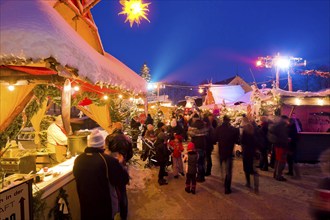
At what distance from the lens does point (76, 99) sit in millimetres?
7172

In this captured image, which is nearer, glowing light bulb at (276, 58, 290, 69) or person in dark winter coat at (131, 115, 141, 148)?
person in dark winter coat at (131, 115, 141, 148)

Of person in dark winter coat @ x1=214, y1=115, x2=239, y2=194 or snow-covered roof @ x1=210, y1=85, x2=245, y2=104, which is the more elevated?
snow-covered roof @ x1=210, y1=85, x2=245, y2=104

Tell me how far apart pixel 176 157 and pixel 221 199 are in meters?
2.45

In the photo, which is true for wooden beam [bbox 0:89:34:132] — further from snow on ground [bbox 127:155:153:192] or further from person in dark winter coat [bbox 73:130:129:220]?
snow on ground [bbox 127:155:153:192]

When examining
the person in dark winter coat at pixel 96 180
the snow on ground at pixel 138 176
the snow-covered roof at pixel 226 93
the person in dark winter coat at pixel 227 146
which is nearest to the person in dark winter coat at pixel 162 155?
the snow on ground at pixel 138 176

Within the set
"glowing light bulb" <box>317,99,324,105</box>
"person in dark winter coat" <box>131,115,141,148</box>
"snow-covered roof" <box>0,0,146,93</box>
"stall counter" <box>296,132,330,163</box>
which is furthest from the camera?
"person in dark winter coat" <box>131,115,141,148</box>

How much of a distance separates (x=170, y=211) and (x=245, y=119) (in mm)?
3488

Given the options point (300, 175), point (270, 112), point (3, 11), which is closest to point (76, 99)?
point (3, 11)

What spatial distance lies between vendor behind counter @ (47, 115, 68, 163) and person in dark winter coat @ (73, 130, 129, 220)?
4.76 meters

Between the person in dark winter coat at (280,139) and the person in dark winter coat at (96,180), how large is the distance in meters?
5.91

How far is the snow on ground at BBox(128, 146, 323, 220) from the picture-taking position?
20.6 ft

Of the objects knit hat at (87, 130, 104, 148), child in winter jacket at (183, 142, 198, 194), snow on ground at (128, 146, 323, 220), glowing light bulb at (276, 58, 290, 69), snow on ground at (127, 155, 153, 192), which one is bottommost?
snow on ground at (128, 146, 323, 220)

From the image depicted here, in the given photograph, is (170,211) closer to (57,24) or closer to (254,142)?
(254,142)

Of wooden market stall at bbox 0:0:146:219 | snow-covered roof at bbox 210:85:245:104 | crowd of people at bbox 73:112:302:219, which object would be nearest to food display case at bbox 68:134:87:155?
crowd of people at bbox 73:112:302:219
